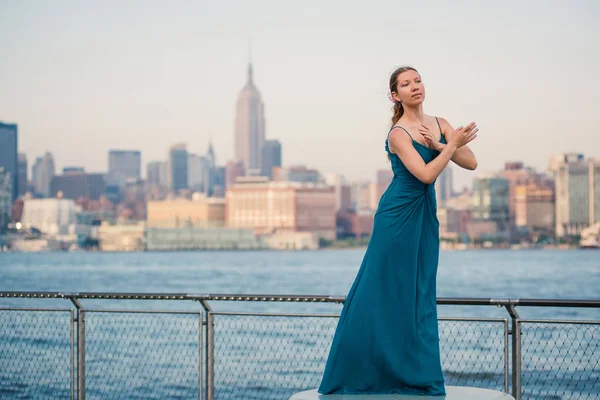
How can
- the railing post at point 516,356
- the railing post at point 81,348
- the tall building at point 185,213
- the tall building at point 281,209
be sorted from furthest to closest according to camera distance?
the tall building at point 185,213 → the tall building at point 281,209 → the railing post at point 81,348 → the railing post at point 516,356

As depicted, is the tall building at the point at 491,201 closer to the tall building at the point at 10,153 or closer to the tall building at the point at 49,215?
the tall building at the point at 49,215

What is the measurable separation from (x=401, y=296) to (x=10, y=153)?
521ft

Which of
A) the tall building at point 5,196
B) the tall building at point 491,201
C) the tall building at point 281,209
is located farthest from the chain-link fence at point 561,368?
the tall building at point 281,209

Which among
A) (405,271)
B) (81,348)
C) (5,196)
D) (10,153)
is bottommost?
(81,348)

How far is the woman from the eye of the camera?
4496mm

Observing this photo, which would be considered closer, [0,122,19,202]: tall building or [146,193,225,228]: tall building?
[0,122,19,202]: tall building

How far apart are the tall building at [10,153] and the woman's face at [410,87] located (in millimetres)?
156848

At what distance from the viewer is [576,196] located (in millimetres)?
A: 153625

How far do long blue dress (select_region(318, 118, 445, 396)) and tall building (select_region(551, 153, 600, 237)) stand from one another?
493 ft

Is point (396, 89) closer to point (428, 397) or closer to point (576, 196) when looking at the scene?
point (428, 397)

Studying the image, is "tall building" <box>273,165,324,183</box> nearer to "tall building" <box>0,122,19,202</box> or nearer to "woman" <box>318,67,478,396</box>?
"tall building" <box>0,122,19,202</box>

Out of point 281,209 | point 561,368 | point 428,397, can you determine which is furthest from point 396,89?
point 281,209

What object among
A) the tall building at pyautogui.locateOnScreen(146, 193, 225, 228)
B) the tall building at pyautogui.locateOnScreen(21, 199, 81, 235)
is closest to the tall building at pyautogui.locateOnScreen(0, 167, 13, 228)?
the tall building at pyautogui.locateOnScreen(21, 199, 81, 235)

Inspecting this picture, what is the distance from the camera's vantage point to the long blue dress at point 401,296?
4.50 metres
